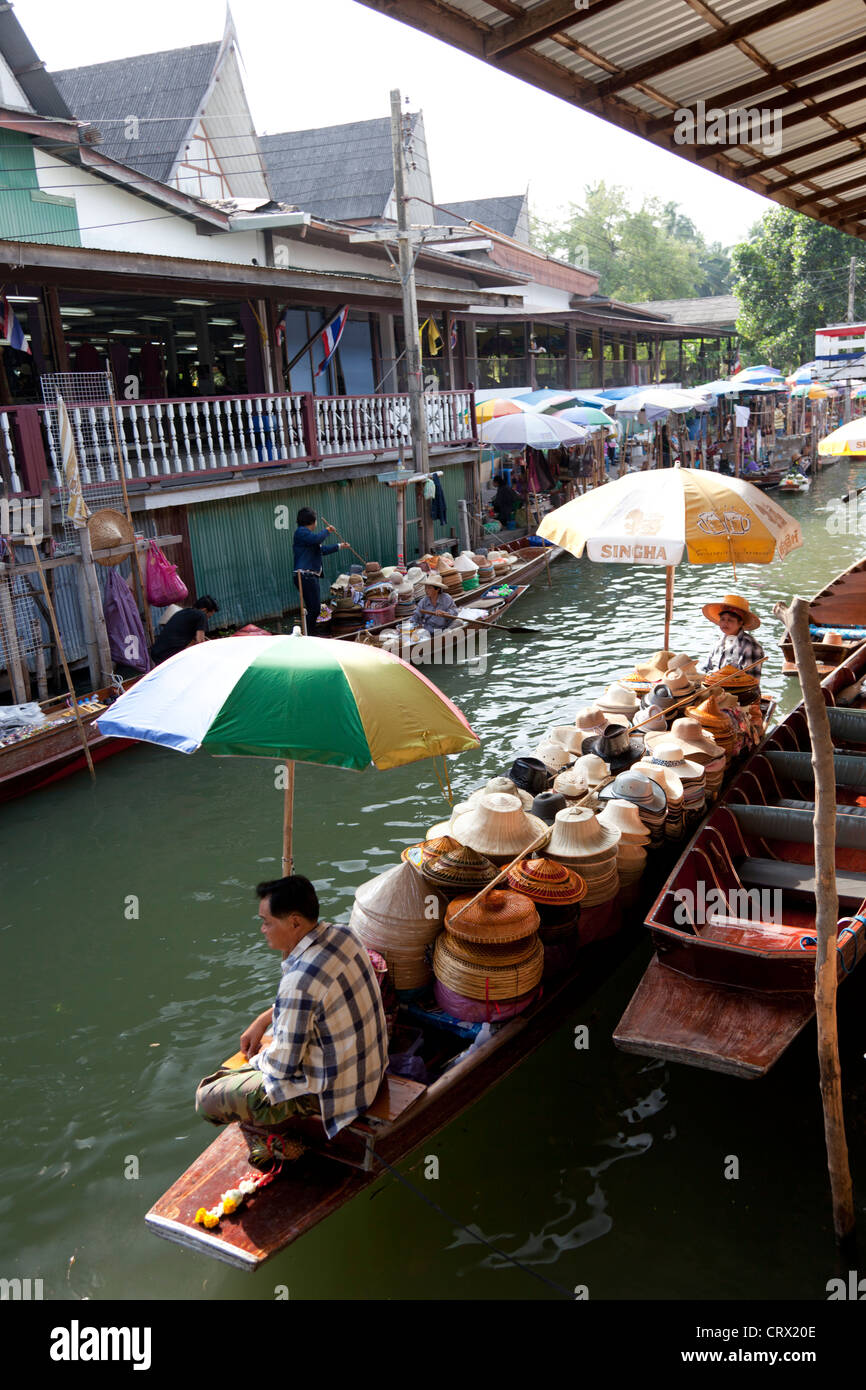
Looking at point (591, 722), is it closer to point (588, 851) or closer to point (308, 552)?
point (588, 851)

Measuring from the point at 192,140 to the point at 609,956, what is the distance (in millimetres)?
17106

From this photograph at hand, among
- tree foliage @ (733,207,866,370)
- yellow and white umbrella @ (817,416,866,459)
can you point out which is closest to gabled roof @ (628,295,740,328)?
tree foliage @ (733,207,866,370)

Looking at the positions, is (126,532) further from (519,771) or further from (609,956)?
(609,956)

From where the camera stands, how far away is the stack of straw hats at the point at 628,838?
18.2 feet

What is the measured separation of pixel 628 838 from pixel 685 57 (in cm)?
404

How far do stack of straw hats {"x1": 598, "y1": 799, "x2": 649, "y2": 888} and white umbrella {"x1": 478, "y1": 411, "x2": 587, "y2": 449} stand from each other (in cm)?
1286

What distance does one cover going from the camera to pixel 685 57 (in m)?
4.91

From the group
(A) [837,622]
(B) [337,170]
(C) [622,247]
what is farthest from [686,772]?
(C) [622,247]

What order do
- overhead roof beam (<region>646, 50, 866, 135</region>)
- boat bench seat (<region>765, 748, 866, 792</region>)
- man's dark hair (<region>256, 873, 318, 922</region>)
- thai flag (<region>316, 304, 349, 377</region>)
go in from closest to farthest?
1. man's dark hair (<region>256, 873, 318, 922</region>)
2. overhead roof beam (<region>646, 50, 866, 135</region>)
3. boat bench seat (<region>765, 748, 866, 792</region>)
4. thai flag (<region>316, 304, 349, 377</region>)

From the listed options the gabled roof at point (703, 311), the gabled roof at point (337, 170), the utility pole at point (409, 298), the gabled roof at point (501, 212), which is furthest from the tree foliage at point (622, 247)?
the utility pole at point (409, 298)

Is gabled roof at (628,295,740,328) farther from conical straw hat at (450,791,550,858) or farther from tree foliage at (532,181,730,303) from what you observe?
conical straw hat at (450,791,550,858)

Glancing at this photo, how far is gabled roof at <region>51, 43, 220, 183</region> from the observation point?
17188 millimetres

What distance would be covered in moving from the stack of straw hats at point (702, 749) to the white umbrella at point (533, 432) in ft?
38.4

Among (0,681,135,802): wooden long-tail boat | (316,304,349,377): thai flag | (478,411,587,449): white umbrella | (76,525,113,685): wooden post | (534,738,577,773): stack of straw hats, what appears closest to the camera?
(534,738,577,773): stack of straw hats
